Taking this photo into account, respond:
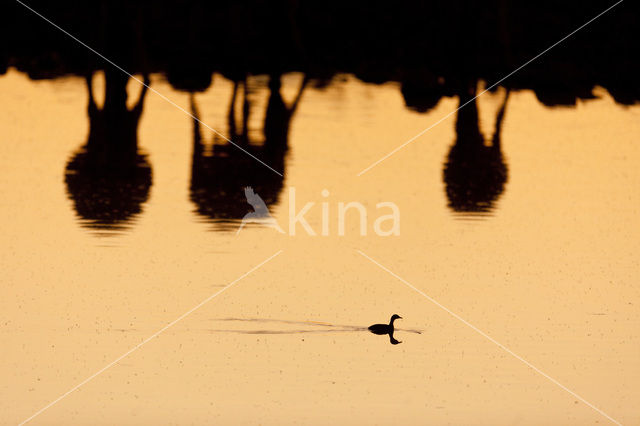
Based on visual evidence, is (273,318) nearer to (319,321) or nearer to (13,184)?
(319,321)

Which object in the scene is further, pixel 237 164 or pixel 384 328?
pixel 237 164

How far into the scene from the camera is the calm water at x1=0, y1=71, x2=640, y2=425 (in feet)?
26.9

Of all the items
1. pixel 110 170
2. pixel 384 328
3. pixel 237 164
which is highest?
pixel 237 164

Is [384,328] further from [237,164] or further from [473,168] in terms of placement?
[473,168]

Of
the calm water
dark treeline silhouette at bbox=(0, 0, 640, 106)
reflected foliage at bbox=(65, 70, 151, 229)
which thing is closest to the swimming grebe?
the calm water

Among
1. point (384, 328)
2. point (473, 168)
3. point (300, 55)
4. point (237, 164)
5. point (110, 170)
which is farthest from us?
point (300, 55)

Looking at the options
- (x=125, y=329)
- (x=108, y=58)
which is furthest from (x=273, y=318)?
(x=108, y=58)

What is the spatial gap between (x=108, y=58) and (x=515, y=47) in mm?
7249

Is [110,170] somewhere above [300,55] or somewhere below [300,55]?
below

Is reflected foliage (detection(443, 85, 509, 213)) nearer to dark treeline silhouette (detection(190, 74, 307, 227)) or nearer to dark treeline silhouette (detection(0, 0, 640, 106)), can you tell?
dark treeline silhouette (detection(0, 0, 640, 106))

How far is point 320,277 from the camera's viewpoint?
1044 cm

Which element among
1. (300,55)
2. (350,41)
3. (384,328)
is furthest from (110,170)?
(350,41)

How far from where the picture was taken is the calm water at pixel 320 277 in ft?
26.9

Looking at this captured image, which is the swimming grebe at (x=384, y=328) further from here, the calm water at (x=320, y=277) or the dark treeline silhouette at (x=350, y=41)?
the dark treeline silhouette at (x=350, y=41)
